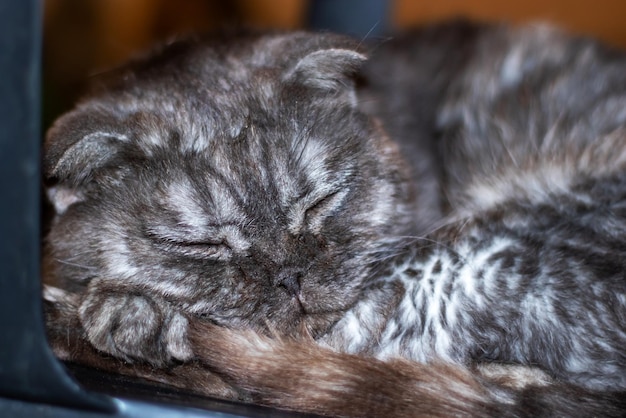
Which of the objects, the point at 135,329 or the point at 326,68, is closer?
the point at 135,329

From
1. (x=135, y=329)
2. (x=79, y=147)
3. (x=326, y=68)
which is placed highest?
(x=326, y=68)

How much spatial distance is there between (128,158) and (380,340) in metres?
0.72

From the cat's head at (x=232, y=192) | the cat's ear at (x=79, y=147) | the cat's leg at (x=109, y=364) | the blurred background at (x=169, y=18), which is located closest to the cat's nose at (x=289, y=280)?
the cat's head at (x=232, y=192)

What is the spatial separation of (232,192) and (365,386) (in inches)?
20.2

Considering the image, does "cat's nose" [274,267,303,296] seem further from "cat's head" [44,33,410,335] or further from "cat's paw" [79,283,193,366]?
"cat's paw" [79,283,193,366]

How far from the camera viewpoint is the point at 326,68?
6.06ft

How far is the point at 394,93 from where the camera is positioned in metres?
2.54

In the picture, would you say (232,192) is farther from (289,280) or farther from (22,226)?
(22,226)

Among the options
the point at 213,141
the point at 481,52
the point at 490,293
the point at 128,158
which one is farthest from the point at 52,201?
the point at 481,52

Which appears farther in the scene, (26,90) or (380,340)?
(380,340)

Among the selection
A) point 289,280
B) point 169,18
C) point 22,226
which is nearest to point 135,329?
point 289,280

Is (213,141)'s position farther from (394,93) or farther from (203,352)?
(394,93)

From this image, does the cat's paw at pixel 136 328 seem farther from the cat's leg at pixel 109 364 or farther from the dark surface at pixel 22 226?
the dark surface at pixel 22 226

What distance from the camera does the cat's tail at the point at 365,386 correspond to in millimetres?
1433
